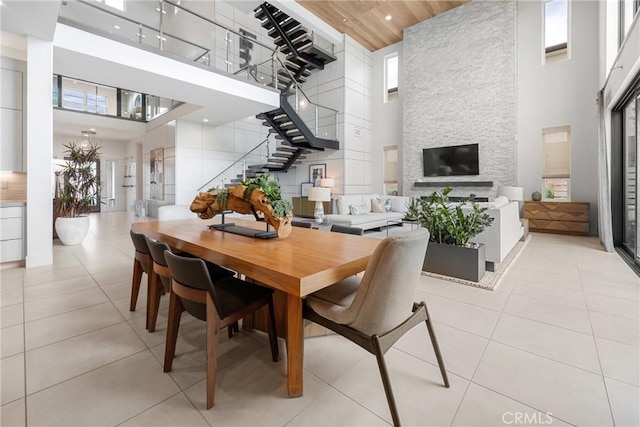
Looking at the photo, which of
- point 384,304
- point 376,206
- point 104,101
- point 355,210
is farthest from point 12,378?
point 104,101

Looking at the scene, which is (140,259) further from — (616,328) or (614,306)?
(614,306)

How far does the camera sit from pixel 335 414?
1314 mm

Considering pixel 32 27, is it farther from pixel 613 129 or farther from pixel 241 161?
pixel 613 129

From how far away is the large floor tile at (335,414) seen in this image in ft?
4.15

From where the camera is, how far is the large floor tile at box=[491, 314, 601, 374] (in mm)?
1729

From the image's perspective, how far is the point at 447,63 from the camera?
773 cm

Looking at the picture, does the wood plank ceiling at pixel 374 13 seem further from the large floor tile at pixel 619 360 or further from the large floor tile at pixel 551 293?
the large floor tile at pixel 619 360

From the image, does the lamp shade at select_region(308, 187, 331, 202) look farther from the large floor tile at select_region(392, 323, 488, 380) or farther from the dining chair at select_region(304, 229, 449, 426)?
the dining chair at select_region(304, 229, 449, 426)

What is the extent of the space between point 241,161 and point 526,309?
8.31 metres

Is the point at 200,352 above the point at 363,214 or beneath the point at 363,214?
beneath

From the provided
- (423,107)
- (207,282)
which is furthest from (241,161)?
(207,282)

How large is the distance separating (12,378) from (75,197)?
455 centimetres

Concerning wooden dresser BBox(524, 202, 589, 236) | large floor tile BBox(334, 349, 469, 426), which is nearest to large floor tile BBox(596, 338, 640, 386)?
large floor tile BBox(334, 349, 469, 426)

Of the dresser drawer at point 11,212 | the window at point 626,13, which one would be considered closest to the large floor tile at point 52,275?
the dresser drawer at point 11,212
